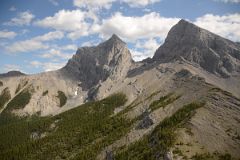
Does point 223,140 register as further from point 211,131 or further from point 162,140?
point 162,140

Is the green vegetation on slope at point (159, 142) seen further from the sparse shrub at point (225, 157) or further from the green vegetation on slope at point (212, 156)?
the sparse shrub at point (225, 157)

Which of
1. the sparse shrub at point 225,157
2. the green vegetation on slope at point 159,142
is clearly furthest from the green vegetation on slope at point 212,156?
the green vegetation on slope at point 159,142

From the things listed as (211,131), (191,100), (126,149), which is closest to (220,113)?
(211,131)

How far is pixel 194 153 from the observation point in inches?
4665

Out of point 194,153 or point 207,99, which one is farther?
point 207,99

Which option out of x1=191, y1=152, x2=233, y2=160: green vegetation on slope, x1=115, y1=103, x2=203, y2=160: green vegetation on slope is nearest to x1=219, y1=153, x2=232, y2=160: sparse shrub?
x1=191, y1=152, x2=233, y2=160: green vegetation on slope

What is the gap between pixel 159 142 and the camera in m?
136

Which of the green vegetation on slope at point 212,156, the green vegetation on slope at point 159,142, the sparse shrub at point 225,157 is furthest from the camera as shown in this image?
the green vegetation on slope at point 159,142

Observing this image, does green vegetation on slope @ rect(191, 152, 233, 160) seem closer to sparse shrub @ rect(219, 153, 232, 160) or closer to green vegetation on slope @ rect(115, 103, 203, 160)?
sparse shrub @ rect(219, 153, 232, 160)

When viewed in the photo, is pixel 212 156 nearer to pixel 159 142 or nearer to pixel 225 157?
pixel 225 157

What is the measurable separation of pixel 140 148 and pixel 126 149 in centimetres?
1641

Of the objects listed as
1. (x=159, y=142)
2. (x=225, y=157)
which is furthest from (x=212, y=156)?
(x=159, y=142)

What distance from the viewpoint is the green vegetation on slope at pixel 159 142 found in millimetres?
127812

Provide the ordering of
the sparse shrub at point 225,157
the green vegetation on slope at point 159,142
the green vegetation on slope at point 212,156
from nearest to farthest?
the green vegetation on slope at point 212,156
the sparse shrub at point 225,157
the green vegetation on slope at point 159,142
